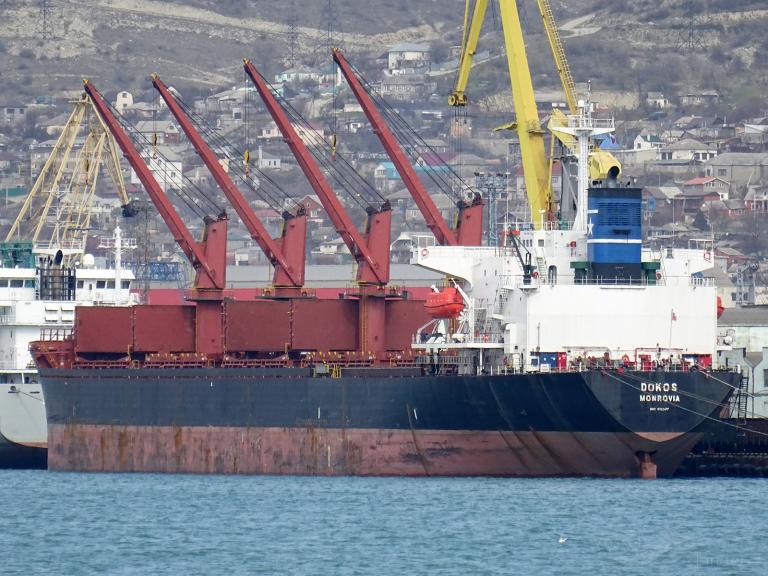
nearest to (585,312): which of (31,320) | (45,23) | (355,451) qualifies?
(355,451)

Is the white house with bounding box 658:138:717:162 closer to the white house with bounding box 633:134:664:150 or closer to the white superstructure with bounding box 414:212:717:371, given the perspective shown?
A: the white house with bounding box 633:134:664:150

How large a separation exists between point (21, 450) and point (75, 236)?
31.4 feet

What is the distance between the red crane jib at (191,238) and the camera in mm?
67125

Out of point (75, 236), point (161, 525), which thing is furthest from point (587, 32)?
point (161, 525)

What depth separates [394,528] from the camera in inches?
1907

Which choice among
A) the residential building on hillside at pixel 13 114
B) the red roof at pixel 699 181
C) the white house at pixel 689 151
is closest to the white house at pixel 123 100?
the residential building on hillside at pixel 13 114

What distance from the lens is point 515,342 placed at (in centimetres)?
5762

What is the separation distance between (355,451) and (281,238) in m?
9.81

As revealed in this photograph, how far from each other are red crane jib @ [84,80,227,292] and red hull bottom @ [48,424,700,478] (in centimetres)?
482

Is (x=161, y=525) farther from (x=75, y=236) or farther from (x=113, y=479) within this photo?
(x=75, y=236)

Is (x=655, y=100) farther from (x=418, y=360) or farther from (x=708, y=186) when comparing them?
(x=418, y=360)

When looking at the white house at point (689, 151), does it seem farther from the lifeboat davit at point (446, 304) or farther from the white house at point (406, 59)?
the lifeboat davit at point (446, 304)

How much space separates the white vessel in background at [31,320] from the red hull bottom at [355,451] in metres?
2.45

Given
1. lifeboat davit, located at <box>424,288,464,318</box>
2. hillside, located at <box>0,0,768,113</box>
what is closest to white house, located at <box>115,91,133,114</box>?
hillside, located at <box>0,0,768,113</box>
